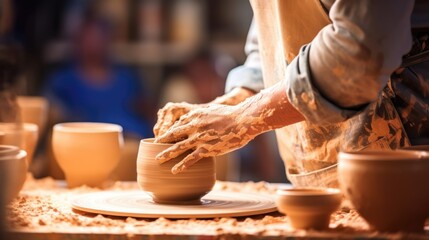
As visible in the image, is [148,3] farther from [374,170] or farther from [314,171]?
Result: [374,170]

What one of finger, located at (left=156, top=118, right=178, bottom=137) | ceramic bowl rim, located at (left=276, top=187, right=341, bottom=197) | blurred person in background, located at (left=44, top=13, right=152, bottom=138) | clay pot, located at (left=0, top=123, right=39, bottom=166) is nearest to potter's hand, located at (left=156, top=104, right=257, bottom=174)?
finger, located at (left=156, top=118, right=178, bottom=137)

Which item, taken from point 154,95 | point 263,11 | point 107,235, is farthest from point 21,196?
point 154,95

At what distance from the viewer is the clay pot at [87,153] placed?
10.6 ft

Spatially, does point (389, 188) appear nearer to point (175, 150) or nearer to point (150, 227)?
point (150, 227)

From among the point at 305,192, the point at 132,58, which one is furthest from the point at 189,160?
the point at 132,58

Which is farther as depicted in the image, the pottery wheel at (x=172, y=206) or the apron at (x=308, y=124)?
the apron at (x=308, y=124)

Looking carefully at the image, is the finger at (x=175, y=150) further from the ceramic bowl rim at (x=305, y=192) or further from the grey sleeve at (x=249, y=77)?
the grey sleeve at (x=249, y=77)

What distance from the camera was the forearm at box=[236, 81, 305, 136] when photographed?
238cm

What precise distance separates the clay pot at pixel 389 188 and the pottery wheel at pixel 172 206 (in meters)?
0.49

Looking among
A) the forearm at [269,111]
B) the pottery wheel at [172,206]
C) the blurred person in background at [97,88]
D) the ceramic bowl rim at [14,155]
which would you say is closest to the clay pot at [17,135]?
the ceramic bowl rim at [14,155]

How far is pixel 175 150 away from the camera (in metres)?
2.55

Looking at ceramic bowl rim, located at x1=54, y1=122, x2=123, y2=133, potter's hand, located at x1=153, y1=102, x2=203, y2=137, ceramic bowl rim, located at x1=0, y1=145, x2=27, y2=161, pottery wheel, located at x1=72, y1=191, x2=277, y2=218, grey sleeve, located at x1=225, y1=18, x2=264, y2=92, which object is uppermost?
grey sleeve, located at x1=225, y1=18, x2=264, y2=92

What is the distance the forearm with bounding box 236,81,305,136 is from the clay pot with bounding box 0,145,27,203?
67 cm

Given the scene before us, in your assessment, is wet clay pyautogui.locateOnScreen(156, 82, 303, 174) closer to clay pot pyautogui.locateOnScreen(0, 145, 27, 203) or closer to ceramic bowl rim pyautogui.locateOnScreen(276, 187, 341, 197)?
ceramic bowl rim pyautogui.locateOnScreen(276, 187, 341, 197)
